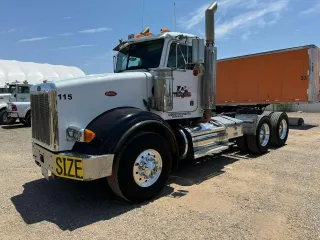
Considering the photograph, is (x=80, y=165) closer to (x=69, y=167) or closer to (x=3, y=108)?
(x=69, y=167)

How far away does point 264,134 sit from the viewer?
26.7 ft

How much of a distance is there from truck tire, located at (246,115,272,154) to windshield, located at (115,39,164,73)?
3.50m

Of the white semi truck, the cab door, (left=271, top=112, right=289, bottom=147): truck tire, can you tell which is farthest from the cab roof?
(left=271, top=112, right=289, bottom=147): truck tire

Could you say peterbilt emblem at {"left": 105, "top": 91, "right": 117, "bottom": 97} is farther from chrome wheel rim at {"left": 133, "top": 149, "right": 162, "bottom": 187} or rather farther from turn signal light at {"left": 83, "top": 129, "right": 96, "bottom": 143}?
chrome wheel rim at {"left": 133, "top": 149, "right": 162, "bottom": 187}

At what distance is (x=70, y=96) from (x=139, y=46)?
2073 mm

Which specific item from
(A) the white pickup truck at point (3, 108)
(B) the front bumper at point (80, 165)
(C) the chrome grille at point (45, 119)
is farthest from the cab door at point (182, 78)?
(A) the white pickup truck at point (3, 108)

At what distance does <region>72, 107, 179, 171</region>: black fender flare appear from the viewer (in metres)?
3.93

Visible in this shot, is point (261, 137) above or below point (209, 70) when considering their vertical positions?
below

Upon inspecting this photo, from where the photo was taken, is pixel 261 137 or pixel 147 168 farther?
pixel 261 137

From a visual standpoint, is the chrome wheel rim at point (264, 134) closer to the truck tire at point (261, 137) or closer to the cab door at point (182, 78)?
the truck tire at point (261, 137)

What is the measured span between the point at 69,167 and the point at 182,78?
2708 millimetres

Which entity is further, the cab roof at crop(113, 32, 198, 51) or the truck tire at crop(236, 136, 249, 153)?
the truck tire at crop(236, 136, 249, 153)

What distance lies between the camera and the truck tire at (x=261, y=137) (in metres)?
7.48

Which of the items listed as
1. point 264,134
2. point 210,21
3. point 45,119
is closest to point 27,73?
point 264,134
